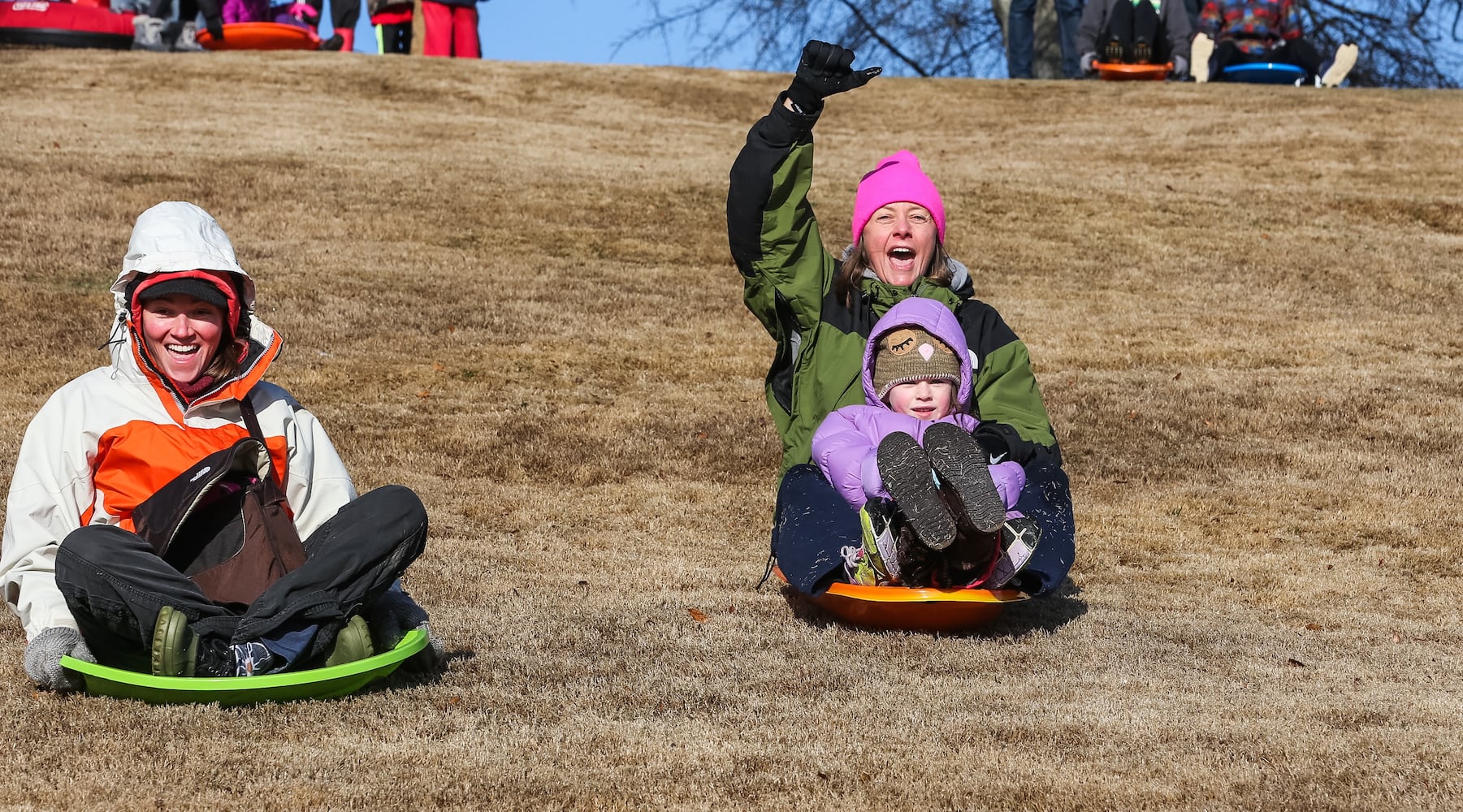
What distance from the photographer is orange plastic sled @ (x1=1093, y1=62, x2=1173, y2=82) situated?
21375 millimetres

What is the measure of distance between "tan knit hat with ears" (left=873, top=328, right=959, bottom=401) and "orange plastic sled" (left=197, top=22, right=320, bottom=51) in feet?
61.0

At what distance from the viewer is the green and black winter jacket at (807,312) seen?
562 cm

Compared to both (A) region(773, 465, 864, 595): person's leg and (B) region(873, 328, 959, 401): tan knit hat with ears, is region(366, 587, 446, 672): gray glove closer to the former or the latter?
(A) region(773, 465, 864, 595): person's leg

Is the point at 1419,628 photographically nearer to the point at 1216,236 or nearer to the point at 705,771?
the point at 705,771

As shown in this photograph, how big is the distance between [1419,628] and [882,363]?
7.32ft

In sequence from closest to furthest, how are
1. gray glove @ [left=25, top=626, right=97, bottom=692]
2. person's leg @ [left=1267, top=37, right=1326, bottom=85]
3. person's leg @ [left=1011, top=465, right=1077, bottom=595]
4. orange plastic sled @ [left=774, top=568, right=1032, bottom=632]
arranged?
gray glove @ [left=25, top=626, right=97, bottom=692] < orange plastic sled @ [left=774, top=568, right=1032, bottom=632] < person's leg @ [left=1011, top=465, right=1077, bottom=595] < person's leg @ [left=1267, top=37, right=1326, bottom=85]

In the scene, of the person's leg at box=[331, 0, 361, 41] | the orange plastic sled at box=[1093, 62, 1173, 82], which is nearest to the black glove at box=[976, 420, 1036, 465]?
the orange plastic sled at box=[1093, 62, 1173, 82]

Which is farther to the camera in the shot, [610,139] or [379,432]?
[610,139]

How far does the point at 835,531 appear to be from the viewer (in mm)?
5387

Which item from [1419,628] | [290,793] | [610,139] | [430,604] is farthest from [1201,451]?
[610,139]

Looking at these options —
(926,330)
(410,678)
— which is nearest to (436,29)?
(926,330)

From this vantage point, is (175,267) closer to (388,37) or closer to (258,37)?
(258,37)

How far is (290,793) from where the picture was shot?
3555 mm

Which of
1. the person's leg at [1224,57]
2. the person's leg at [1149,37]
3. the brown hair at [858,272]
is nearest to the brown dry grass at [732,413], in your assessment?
the person's leg at [1149,37]
